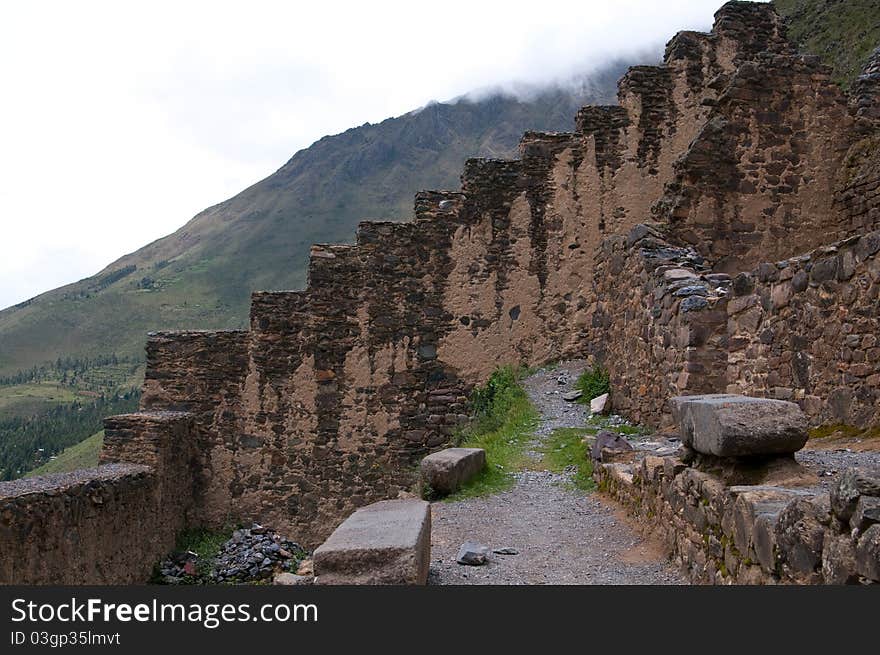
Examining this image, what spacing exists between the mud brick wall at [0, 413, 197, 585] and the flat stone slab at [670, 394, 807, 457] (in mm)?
6727

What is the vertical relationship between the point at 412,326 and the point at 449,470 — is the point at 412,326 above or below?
above

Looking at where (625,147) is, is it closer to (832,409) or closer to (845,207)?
(845,207)

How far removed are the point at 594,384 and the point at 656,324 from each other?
7.79 feet

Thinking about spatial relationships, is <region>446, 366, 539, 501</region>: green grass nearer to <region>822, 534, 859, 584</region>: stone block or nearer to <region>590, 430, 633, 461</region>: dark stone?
<region>590, 430, 633, 461</region>: dark stone

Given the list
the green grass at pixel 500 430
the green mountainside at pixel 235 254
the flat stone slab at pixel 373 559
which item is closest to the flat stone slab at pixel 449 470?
the green grass at pixel 500 430

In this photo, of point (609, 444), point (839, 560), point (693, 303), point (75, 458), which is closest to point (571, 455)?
point (609, 444)

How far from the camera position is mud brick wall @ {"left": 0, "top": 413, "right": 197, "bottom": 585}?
26.7 feet

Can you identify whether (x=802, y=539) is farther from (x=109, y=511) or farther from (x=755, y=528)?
(x=109, y=511)

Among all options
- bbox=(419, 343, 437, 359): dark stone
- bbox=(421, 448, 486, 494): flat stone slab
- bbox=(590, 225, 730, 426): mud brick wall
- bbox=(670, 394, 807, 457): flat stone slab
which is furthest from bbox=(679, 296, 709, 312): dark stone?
bbox=(419, 343, 437, 359): dark stone

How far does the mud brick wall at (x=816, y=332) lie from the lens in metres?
6.14

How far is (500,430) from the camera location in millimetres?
10766

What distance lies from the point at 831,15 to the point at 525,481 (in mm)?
30072

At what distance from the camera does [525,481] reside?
8570mm

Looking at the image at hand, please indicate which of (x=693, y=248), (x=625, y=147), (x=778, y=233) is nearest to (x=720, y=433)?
(x=693, y=248)
